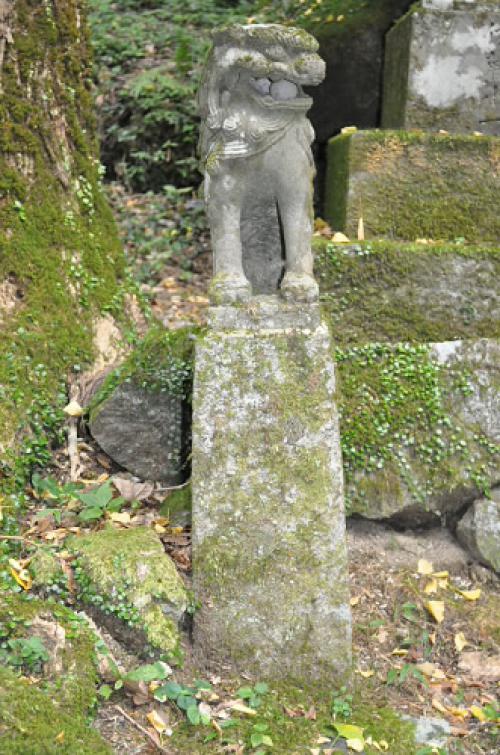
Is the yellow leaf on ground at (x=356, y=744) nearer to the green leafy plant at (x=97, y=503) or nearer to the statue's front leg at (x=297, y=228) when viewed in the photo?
the green leafy plant at (x=97, y=503)

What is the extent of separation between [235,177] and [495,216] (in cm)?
231

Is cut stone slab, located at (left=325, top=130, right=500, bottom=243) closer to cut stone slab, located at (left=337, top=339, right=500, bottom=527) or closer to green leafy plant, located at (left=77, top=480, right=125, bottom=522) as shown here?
cut stone slab, located at (left=337, top=339, right=500, bottom=527)

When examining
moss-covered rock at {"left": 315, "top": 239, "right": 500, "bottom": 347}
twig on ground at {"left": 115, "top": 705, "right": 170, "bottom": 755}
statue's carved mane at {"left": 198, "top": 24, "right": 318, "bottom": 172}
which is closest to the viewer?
twig on ground at {"left": 115, "top": 705, "right": 170, "bottom": 755}

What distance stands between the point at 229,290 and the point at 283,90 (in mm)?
788

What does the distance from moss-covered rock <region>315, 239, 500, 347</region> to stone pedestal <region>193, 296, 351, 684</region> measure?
1227mm

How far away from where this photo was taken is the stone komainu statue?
→ 2.90 meters

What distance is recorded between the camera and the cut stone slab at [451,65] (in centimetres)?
515

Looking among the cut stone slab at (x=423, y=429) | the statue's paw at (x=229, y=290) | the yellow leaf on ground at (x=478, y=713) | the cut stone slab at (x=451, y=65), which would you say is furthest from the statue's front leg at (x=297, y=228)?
the cut stone slab at (x=451, y=65)

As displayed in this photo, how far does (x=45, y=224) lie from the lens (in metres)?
4.07

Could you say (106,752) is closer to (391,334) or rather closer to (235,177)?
(235,177)

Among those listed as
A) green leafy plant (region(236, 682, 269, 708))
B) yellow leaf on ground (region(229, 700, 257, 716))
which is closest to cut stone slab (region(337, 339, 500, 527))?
green leafy plant (region(236, 682, 269, 708))

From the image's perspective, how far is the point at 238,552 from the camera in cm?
292

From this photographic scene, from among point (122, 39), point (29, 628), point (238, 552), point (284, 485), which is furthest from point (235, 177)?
point (122, 39)

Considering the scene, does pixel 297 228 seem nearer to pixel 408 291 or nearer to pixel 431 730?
pixel 408 291
